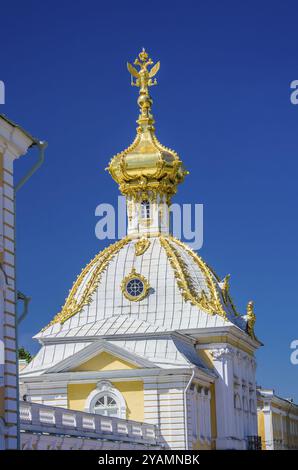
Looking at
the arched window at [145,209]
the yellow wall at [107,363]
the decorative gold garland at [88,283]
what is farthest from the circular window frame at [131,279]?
the yellow wall at [107,363]

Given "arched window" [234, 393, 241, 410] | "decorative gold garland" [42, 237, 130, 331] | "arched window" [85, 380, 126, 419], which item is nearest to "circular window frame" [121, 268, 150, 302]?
"decorative gold garland" [42, 237, 130, 331]

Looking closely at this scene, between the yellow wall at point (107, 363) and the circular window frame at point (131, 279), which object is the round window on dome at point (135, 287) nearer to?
the circular window frame at point (131, 279)

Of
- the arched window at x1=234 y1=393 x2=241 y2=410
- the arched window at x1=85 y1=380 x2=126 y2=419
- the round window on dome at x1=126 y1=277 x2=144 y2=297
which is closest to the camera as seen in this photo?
the arched window at x1=85 y1=380 x2=126 y2=419

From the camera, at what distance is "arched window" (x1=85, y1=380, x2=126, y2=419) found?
1613 inches

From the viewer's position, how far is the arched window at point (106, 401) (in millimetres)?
40969

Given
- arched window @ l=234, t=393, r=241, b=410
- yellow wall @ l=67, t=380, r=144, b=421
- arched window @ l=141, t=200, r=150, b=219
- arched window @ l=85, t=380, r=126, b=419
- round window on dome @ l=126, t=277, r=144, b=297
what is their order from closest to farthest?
yellow wall @ l=67, t=380, r=144, b=421, arched window @ l=85, t=380, r=126, b=419, arched window @ l=234, t=393, r=241, b=410, round window on dome @ l=126, t=277, r=144, b=297, arched window @ l=141, t=200, r=150, b=219

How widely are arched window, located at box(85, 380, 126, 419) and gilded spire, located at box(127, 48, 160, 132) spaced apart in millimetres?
15481

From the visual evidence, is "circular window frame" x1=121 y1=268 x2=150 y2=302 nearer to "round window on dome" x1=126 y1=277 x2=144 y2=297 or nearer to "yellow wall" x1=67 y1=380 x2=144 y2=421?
"round window on dome" x1=126 y1=277 x2=144 y2=297

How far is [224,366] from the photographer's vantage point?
45500 millimetres
